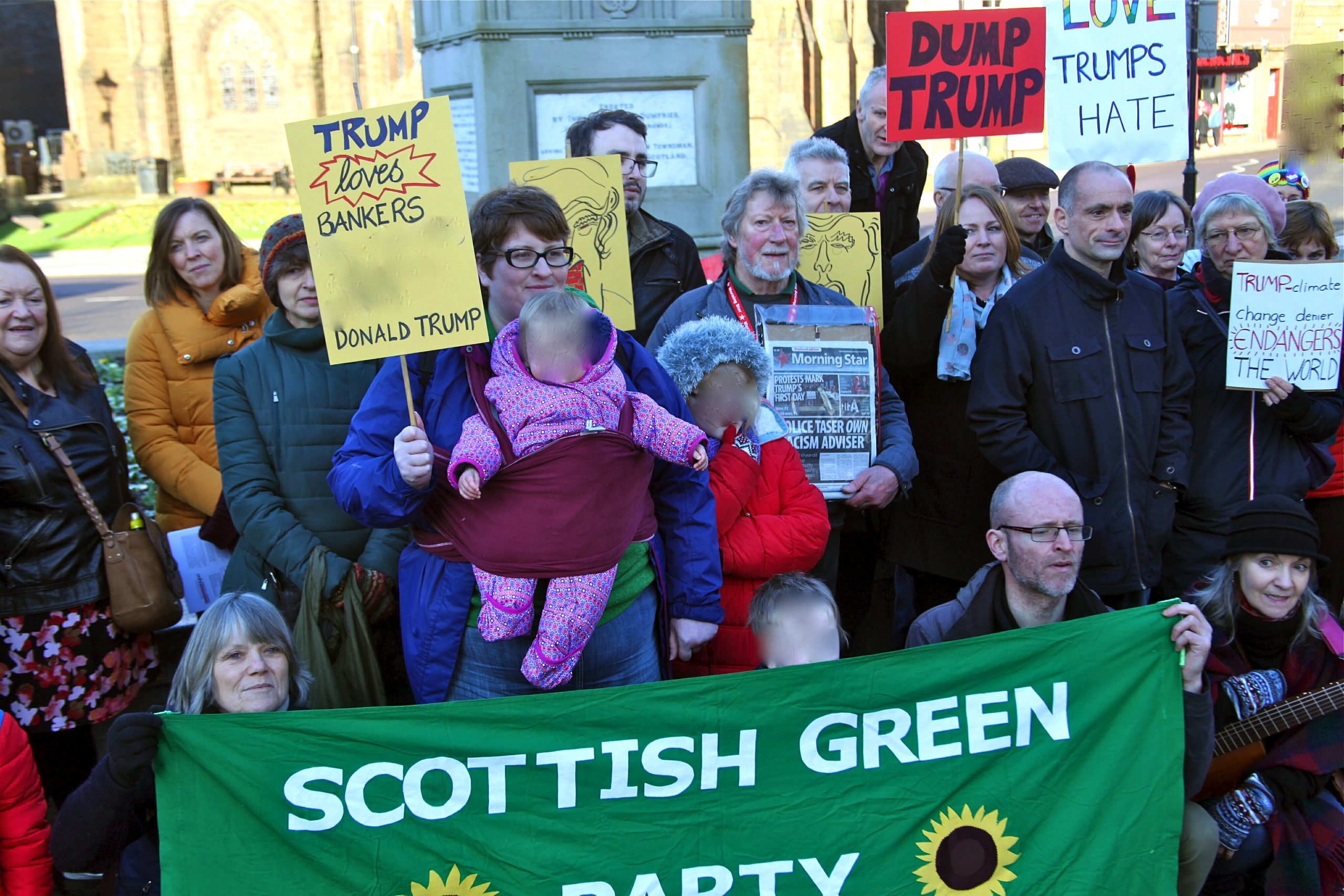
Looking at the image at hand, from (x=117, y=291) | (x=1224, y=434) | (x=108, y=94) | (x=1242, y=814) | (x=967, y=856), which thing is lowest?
(x=1242, y=814)

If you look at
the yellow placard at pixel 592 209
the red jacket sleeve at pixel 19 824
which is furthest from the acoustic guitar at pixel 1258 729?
the red jacket sleeve at pixel 19 824

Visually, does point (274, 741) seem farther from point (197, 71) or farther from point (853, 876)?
point (197, 71)

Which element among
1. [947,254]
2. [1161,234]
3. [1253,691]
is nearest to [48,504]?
[947,254]

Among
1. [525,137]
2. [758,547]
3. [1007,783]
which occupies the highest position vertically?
[525,137]

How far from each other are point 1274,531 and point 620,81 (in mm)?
4645

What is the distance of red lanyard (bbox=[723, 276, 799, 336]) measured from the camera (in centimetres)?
416

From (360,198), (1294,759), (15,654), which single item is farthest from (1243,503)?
(15,654)

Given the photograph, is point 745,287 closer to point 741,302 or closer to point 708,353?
point 741,302

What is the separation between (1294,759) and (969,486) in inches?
54.9

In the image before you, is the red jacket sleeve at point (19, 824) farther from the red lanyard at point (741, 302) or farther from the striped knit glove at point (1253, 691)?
the striped knit glove at point (1253, 691)

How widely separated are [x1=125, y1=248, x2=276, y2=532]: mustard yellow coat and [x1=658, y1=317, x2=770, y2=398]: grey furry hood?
169 centimetres

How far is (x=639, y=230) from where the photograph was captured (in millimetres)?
4844

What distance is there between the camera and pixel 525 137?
7035 mm

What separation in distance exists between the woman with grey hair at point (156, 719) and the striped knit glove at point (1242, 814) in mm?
2626
